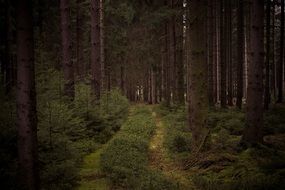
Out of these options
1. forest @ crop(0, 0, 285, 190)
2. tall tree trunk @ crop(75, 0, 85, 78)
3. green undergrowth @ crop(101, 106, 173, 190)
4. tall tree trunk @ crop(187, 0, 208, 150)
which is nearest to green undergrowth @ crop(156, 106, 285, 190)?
forest @ crop(0, 0, 285, 190)

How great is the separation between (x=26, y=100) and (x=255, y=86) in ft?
26.0

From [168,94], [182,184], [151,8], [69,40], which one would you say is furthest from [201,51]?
[168,94]

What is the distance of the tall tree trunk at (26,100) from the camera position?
6770 millimetres

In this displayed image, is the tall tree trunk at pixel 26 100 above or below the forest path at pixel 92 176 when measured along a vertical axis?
above

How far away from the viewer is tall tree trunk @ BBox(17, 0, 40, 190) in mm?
6770

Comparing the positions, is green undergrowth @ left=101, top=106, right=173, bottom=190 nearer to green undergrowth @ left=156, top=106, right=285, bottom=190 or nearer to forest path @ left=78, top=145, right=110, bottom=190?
forest path @ left=78, top=145, right=110, bottom=190

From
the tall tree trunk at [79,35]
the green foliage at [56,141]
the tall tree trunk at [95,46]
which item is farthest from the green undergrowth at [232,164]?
the tall tree trunk at [79,35]

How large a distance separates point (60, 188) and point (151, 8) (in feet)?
55.8

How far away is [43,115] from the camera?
1022cm

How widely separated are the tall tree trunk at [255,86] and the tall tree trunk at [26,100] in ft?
24.0

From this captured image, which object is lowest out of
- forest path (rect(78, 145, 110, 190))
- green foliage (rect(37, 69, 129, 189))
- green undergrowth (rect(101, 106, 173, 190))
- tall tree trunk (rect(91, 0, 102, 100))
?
forest path (rect(78, 145, 110, 190))

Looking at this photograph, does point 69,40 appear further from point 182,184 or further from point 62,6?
point 182,184

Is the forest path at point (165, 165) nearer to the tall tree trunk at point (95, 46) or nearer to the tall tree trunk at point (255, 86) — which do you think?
the tall tree trunk at point (255, 86)

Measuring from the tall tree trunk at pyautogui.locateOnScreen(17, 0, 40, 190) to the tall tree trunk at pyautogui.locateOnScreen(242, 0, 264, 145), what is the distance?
288 inches
